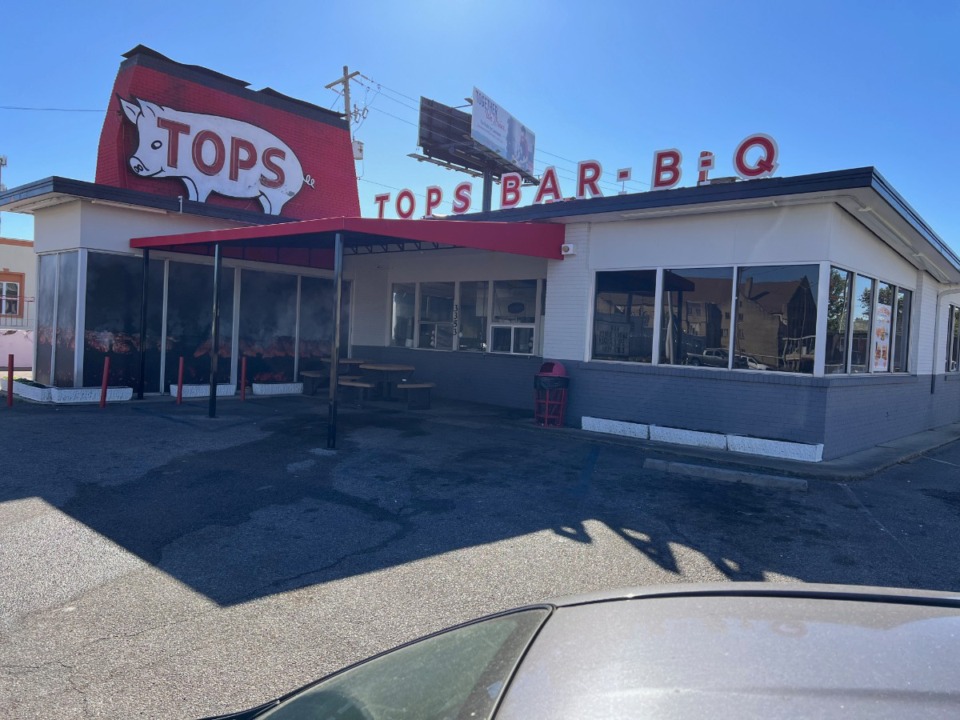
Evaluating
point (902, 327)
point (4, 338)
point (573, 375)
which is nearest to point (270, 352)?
point (573, 375)

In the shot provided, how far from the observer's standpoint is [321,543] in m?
5.81

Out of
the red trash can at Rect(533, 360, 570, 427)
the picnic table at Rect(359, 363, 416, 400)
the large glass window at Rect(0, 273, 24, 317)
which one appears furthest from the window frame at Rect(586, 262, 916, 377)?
the large glass window at Rect(0, 273, 24, 317)

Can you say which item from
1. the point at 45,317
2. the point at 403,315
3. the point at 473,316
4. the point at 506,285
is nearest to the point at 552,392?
the point at 506,285

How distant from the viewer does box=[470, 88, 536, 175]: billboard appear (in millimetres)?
29359

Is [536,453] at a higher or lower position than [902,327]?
lower

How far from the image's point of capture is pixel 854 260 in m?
10.6

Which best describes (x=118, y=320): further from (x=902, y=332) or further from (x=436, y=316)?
(x=902, y=332)

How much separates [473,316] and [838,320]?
786cm

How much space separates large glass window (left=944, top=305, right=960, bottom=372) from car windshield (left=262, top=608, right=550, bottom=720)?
1929cm

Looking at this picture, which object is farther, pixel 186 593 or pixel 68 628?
pixel 186 593

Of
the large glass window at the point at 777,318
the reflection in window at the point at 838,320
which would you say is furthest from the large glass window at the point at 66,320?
the reflection in window at the point at 838,320

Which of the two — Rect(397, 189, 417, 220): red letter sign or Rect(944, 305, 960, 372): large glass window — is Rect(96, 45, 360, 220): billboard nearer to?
Rect(397, 189, 417, 220): red letter sign

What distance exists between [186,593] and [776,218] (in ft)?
29.8

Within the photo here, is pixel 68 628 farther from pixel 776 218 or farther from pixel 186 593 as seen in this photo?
pixel 776 218
